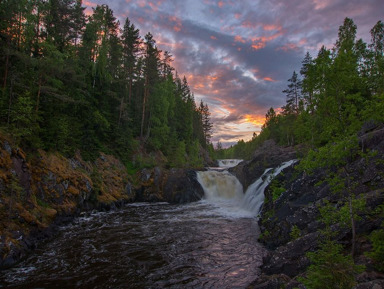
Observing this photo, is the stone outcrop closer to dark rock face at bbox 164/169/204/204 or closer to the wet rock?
the wet rock

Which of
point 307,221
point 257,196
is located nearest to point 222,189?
point 257,196

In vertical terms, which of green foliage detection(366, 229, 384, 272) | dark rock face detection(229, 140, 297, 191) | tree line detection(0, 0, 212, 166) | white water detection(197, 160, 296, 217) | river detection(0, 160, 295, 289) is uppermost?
tree line detection(0, 0, 212, 166)

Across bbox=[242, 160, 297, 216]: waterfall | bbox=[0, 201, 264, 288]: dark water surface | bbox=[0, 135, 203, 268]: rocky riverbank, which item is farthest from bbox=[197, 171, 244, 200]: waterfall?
bbox=[0, 201, 264, 288]: dark water surface

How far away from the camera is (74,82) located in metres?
24.3

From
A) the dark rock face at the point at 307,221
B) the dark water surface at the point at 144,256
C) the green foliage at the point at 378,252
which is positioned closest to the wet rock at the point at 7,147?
the dark water surface at the point at 144,256

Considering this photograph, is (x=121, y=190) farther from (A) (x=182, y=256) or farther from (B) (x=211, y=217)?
(A) (x=182, y=256)

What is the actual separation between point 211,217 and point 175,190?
10172 millimetres

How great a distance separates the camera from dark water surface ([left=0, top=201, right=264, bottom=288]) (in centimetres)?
861

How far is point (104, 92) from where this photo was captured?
3055 centimetres

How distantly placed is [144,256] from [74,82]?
21.3m

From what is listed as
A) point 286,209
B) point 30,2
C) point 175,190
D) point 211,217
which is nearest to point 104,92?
point 30,2

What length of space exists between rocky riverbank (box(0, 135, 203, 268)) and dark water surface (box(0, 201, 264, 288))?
108 cm

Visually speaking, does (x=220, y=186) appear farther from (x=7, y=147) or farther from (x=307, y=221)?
(x=7, y=147)

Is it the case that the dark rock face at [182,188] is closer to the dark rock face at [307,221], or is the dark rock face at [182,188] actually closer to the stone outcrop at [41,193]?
the stone outcrop at [41,193]
